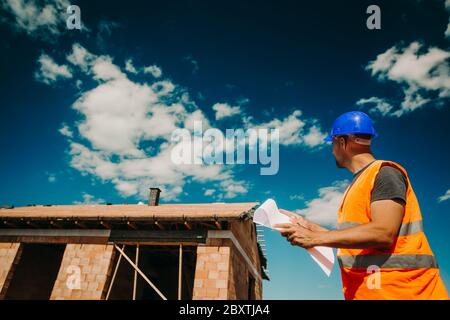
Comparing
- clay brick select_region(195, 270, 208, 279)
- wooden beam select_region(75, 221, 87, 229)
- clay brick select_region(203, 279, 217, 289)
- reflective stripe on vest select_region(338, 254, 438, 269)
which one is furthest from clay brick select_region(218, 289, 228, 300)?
reflective stripe on vest select_region(338, 254, 438, 269)

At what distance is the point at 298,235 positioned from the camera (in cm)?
162

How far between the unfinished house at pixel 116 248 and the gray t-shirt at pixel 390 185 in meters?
7.01

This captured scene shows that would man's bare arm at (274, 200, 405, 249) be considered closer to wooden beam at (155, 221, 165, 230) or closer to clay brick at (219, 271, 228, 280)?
clay brick at (219, 271, 228, 280)

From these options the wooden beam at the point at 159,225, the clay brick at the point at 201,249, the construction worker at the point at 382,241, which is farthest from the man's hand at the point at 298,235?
the wooden beam at the point at 159,225

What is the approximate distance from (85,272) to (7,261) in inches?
153

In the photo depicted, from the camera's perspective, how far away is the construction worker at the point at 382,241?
137 cm

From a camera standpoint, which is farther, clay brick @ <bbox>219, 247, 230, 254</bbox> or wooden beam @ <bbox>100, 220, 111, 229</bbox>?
wooden beam @ <bbox>100, 220, 111, 229</bbox>

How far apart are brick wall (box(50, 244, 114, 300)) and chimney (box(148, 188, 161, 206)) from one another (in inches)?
195

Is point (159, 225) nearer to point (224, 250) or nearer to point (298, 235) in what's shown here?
point (224, 250)

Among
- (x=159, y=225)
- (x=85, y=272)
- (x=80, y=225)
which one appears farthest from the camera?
(x=80, y=225)

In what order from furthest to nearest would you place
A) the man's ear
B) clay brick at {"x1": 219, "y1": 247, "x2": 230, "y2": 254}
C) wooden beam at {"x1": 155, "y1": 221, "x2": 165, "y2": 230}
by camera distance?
1. wooden beam at {"x1": 155, "y1": 221, "x2": 165, "y2": 230}
2. clay brick at {"x1": 219, "y1": 247, "x2": 230, "y2": 254}
3. the man's ear

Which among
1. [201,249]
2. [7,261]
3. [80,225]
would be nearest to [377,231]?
[201,249]

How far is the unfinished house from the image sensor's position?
8742 millimetres
